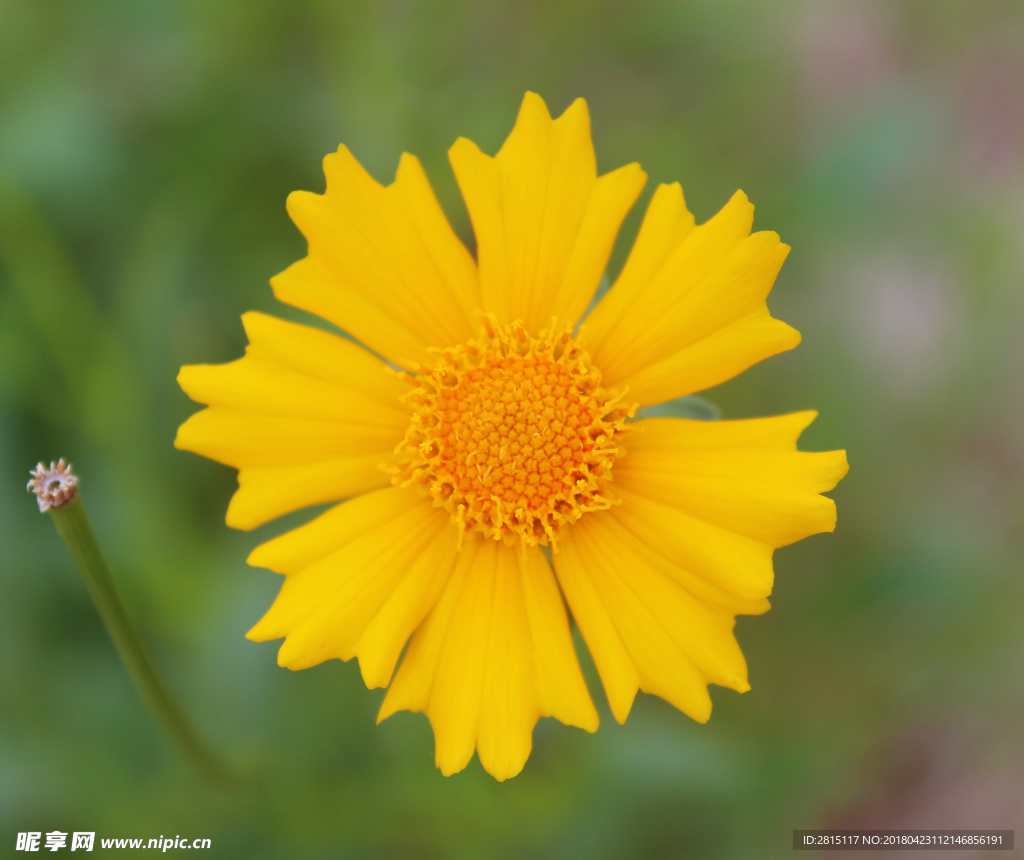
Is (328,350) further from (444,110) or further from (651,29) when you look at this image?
(651,29)

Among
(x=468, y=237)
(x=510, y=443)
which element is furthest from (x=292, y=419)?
(x=468, y=237)

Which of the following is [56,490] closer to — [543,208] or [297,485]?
[297,485]

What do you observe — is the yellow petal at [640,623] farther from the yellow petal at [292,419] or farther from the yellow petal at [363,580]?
the yellow petal at [292,419]

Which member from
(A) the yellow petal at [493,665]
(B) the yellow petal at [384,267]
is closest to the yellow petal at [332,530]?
(A) the yellow petal at [493,665]

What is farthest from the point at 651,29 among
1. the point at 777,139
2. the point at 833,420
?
the point at 833,420

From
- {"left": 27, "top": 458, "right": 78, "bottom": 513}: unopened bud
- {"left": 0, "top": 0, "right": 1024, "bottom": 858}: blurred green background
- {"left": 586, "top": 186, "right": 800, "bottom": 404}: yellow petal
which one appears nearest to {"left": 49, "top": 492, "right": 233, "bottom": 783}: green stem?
{"left": 27, "top": 458, "right": 78, "bottom": 513}: unopened bud
